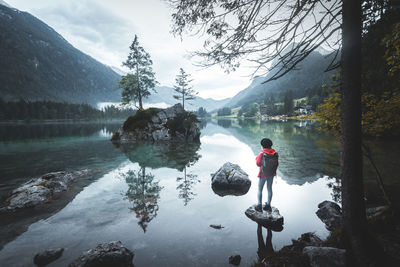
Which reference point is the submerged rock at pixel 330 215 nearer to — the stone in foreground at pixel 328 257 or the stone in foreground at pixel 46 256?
the stone in foreground at pixel 328 257

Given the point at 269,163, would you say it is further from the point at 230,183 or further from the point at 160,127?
the point at 160,127

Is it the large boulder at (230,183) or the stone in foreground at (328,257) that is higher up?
the stone in foreground at (328,257)

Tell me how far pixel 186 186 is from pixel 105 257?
6.61 metres

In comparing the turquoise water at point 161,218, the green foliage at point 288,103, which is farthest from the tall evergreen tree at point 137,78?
the green foliage at point 288,103

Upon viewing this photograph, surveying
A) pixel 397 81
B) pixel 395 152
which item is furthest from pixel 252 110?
pixel 397 81

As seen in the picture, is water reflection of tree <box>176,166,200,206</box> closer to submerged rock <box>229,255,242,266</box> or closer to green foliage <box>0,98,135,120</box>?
submerged rock <box>229,255,242,266</box>

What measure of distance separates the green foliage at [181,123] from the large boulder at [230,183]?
845 inches

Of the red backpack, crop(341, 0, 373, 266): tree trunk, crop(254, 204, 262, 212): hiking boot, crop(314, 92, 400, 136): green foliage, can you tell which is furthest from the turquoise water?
crop(314, 92, 400, 136): green foliage

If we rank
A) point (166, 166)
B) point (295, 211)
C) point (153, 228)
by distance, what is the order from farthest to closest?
point (166, 166) < point (295, 211) < point (153, 228)

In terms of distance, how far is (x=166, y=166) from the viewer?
15.6 meters

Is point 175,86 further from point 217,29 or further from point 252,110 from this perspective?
point 252,110

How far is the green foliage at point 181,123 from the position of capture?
31781 mm

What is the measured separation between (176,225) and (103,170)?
403 inches

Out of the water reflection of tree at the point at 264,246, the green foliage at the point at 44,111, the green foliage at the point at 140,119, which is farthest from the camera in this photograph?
the green foliage at the point at 44,111
